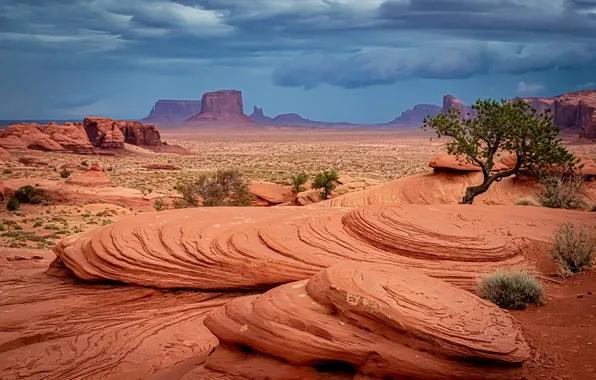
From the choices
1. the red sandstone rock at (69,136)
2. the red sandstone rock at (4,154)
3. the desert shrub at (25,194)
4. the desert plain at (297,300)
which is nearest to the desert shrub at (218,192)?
the desert plain at (297,300)

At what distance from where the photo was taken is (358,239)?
1338 centimetres

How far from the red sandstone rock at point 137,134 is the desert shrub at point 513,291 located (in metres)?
90.5

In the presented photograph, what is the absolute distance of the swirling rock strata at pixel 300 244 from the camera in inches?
494

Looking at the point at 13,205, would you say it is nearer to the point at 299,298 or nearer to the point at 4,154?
the point at 299,298

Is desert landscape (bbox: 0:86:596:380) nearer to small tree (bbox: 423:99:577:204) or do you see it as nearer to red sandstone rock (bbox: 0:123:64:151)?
small tree (bbox: 423:99:577:204)

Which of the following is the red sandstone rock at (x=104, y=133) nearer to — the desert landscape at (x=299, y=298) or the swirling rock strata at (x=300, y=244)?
the desert landscape at (x=299, y=298)

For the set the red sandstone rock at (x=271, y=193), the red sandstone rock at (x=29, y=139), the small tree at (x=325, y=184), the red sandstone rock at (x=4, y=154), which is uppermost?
the red sandstone rock at (x=29, y=139)

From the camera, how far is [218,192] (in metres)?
29.9

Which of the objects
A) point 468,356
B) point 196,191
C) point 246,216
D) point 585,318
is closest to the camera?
point 468,356

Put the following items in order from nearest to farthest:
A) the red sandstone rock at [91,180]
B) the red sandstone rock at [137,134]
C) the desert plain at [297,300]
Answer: the desert plain at [297,300]
the red sandstone rock at [91,180]
the red sandstone rock at [137,134]

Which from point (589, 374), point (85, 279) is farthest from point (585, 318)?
point (85, 279)

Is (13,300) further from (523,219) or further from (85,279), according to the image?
(523,219)

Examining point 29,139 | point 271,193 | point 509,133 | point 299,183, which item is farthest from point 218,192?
point 29,139

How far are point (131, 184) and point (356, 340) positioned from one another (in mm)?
44259
